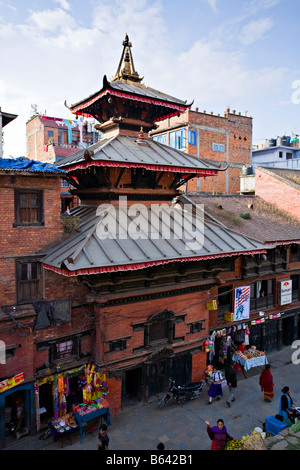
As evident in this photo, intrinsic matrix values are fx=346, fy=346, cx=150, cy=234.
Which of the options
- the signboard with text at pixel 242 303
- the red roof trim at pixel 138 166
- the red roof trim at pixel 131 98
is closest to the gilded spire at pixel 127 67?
the red roof trim at pixel 131 98

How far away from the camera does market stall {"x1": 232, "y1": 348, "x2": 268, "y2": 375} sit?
1866 cm

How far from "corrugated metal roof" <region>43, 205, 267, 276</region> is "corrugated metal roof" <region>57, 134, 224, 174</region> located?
7.00 ft

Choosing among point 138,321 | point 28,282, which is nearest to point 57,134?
point 28,282

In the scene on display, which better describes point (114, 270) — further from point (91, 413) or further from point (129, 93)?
point (129, 93)

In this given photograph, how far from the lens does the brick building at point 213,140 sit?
36625mm

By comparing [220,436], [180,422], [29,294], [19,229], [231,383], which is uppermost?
[19,229]

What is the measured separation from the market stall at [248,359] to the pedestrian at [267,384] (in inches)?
92.1

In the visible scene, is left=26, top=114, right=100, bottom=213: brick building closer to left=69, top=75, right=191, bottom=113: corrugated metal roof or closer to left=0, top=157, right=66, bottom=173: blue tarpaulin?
left=69, top=75, right=191, bottom=113: corrugated metal roof

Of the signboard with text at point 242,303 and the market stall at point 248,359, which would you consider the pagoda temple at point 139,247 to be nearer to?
the market stall at point 248,359

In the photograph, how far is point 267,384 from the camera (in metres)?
16.0

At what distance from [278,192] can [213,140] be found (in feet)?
48.2

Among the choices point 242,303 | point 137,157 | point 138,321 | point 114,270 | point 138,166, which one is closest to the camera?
point 114,270

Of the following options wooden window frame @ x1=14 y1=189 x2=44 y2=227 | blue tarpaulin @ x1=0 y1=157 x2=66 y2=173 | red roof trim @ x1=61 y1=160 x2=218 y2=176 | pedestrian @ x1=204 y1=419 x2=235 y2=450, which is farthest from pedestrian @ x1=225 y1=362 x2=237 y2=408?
blue tarpaulin @ x1=0 y1=157 x2=66 y2=173

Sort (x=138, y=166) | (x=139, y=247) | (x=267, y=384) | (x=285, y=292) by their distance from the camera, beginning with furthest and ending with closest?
1. (x=285, y=292)
2. (x=267, y=384)
3. (x=138, y=166)
4. (x=139, y=247)
